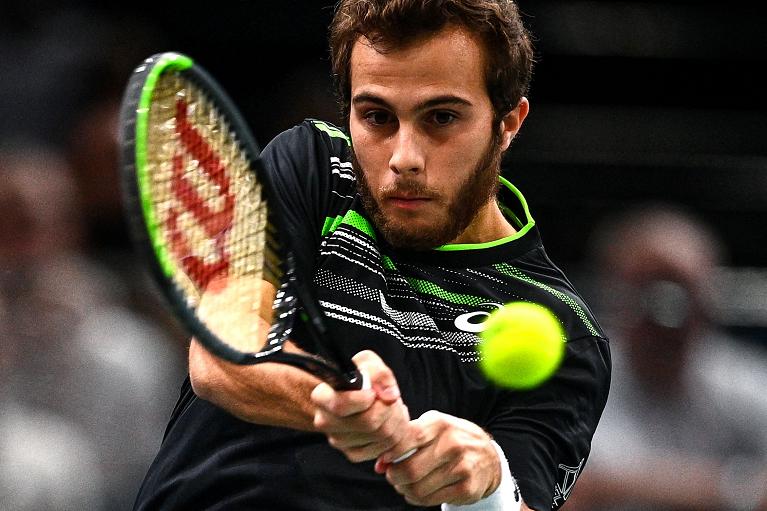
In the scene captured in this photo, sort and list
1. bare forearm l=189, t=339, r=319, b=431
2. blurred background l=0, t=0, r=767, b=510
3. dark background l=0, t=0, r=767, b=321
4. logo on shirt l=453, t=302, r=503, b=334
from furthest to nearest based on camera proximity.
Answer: dark background l=0, t=0, r=767, b=321
blurred background l=0, t=0, r=767, b=510
logo on shirt l=453, t=302, r=503, b=334
bare forearm l=189, t=339, r=319, b=431

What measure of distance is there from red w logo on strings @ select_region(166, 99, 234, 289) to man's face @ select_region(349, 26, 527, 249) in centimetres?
46

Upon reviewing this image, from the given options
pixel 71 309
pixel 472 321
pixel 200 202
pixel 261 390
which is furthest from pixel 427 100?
pixel 71 309

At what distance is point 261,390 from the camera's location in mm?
2428

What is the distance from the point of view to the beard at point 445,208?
9.06 ft

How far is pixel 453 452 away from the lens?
2279 mm

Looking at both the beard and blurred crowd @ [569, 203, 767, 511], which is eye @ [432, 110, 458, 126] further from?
blurred crowd @ [569, 203, 767, 511]

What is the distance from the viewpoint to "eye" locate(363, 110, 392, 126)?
276 cm

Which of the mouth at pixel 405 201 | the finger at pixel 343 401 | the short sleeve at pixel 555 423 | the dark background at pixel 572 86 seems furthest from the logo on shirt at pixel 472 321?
the dark background at pixel 572 86

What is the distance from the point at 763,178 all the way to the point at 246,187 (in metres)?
3.91

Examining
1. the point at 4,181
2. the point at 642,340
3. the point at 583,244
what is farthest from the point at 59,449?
the point at 583,244

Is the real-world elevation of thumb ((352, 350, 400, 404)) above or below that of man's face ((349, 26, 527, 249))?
below

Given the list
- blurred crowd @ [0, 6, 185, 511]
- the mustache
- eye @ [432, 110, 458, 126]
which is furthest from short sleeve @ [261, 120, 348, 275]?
blurred crowd @ [0, 6, 185, 511]

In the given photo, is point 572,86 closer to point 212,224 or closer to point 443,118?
point 443,118

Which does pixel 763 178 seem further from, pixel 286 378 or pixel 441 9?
pixel 286 378
